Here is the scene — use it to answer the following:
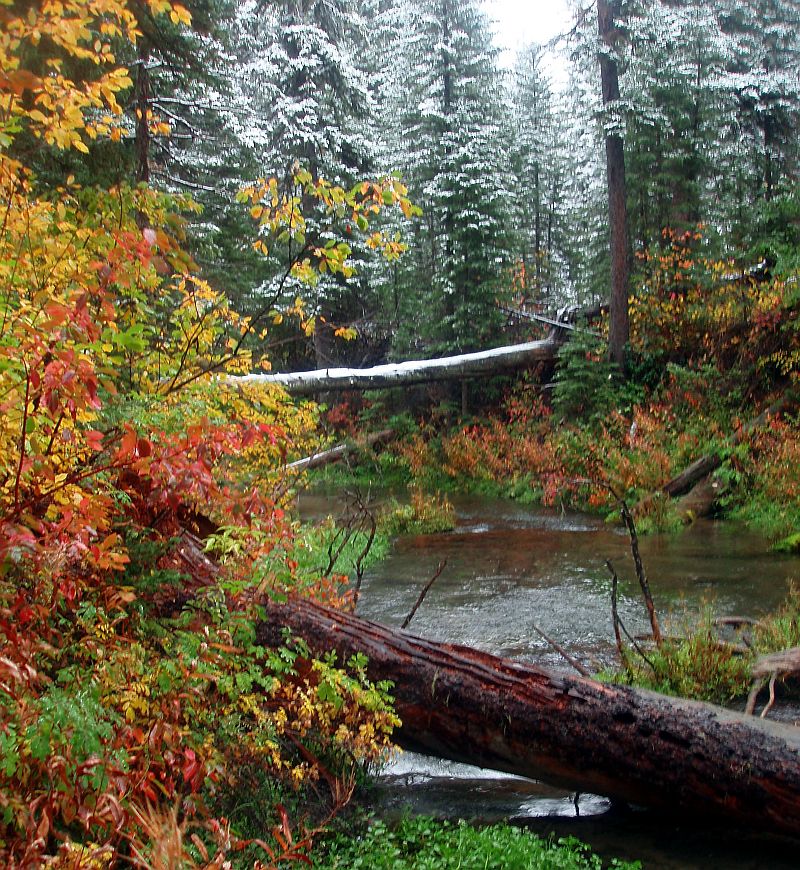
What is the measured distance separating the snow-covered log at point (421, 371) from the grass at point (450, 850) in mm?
10515

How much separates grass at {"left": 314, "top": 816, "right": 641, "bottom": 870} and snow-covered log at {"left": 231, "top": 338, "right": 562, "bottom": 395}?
10.5 metres

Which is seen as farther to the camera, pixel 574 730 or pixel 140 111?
pixel 140 111

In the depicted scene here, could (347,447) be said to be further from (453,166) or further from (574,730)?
(574,730)

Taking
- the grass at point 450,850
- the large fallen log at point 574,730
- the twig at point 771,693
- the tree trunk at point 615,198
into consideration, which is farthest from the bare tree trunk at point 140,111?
the tree trunk at point 615,198

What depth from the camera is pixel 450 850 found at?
3.91 meters

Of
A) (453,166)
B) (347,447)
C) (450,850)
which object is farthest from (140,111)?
(453,166)

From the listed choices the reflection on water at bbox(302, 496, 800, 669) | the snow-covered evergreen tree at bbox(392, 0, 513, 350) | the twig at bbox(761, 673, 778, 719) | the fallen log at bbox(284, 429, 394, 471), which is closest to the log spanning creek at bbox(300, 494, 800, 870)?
the reflection on water at bbox(302, 496, 800, 669)

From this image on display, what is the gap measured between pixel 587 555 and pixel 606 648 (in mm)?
3910

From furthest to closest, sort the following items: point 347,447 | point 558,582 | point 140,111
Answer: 1. point 347,447
2. point 140,111
3. point 558,582

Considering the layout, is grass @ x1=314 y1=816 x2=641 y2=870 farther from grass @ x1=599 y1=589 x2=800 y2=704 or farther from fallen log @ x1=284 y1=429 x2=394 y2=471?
fallen log @ x1=284 y1=429 x2=394 y2=471

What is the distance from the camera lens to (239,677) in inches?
145

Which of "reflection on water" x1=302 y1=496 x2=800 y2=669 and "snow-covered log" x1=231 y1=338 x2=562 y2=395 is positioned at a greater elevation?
"snow-covered log" x1=231 y1=338 x2=562 y2=395

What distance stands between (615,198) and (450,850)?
1701 centimetres

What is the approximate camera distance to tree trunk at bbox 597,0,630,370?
1755cm
